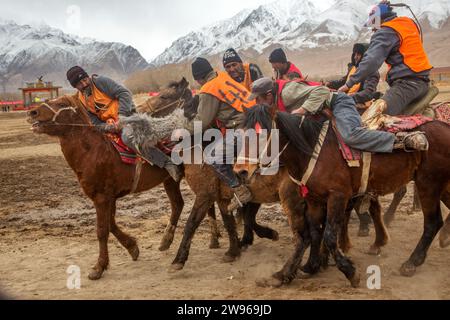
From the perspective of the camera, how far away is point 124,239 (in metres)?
6.40

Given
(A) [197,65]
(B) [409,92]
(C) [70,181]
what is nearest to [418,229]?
(B) [409,92]

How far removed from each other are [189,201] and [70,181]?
4064 millimetres

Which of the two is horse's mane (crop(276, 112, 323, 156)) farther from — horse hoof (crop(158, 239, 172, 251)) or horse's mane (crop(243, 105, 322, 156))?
horse hoof (crop(158, 239, 172, 251))

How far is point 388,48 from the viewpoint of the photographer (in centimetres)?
556

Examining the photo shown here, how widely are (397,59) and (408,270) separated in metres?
2.52

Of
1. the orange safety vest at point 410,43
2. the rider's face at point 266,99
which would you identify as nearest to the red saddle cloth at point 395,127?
the orange safety vest at point 410,43

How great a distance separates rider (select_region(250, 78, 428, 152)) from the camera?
4996 millimetres

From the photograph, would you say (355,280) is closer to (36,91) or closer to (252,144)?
(252,144)

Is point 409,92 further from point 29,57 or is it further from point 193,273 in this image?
point 29,57

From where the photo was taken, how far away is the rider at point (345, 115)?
16.4 feet

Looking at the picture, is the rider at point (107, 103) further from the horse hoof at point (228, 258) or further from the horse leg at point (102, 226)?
the horse hoof at point (228, 258)

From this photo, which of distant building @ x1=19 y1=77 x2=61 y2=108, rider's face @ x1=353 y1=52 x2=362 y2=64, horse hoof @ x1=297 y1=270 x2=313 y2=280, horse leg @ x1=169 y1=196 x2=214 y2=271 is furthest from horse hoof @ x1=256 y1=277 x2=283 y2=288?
distant building @ x1=19 y1=77 x2=61 y2=108

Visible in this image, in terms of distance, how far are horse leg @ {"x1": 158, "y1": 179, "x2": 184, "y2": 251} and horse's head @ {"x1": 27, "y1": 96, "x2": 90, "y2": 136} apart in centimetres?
160

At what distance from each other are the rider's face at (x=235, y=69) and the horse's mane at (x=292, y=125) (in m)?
1.88
